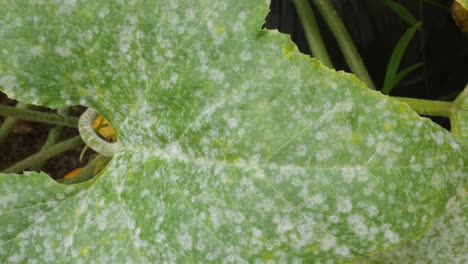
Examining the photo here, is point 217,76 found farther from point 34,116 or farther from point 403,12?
point 403,12

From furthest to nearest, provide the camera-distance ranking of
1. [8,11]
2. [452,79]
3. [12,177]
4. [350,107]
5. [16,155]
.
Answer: [16,155] → [452,79] → [12,177] → [8,11] → [350,107]

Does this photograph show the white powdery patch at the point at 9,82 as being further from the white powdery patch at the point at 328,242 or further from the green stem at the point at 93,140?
the white powdery patch at the point at 328,242

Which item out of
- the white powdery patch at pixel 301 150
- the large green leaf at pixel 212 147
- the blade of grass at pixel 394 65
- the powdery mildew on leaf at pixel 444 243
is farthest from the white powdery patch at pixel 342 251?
the blade of grass at pixel 394 65

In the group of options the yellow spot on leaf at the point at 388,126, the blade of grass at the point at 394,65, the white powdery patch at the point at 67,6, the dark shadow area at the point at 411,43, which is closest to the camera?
the yellow spot on leaf at the point at 388,126

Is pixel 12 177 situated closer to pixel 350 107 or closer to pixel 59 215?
pixel 59 215

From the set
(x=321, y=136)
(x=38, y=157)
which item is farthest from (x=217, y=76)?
(x=38, y=157)

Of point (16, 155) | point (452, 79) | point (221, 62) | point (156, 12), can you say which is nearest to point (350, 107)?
point (221, 62)

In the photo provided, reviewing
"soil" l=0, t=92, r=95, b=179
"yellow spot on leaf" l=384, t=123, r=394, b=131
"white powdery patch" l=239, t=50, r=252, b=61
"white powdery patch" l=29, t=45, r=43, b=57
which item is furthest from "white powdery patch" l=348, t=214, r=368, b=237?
"soil" l=0, t=92, r=95, b=179

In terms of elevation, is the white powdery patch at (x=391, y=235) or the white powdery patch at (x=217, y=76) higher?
the white powdery patch at (x=217, y=76)
